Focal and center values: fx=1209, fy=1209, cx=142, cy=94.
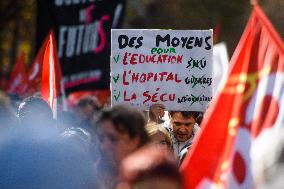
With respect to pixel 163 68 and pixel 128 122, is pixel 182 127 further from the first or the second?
pixel 128 122

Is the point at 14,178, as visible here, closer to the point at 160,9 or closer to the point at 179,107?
the point at 179,107

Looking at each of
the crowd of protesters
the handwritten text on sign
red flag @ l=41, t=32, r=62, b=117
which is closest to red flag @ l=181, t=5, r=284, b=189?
the crowd of protesters

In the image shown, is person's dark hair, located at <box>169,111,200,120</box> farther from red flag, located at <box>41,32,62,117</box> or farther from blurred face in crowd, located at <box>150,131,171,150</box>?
blurred face in crowd, located at <box>150,131,171,150</box>

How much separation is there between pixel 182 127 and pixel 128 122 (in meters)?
4.16

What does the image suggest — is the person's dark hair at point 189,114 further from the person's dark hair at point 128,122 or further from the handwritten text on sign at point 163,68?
the person's dark hair at point 128,122

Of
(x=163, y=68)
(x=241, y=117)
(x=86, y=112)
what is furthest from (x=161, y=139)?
(x=86, y=112)

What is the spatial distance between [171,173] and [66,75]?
13929 millimetres

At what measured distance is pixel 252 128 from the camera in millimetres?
6250

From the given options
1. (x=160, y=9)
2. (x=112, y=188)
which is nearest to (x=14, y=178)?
(x=112, y=188)

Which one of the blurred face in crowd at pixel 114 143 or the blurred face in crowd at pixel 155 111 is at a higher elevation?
the blurred face in crowd at pixel 155 111

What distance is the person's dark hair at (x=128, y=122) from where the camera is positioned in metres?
6.19

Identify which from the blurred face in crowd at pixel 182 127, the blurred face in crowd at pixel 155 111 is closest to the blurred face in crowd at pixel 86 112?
the blurred face in crowd at pixel 155 111

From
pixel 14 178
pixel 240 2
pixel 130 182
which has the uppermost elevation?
pixel 240 2

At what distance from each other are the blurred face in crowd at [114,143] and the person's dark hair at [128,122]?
0.02 metres
